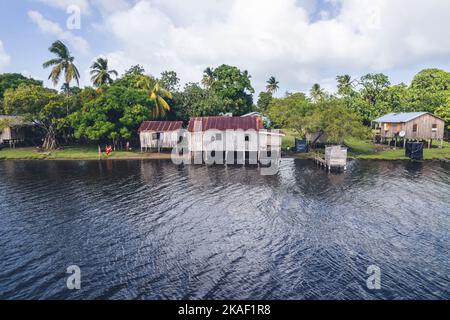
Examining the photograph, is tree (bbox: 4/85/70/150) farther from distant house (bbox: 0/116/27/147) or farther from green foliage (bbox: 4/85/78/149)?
distant house (bbox: 0/116/27/147)

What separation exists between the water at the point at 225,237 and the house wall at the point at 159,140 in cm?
1795

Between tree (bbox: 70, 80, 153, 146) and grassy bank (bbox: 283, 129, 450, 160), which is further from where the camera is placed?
tree (bbox: 70, 80, 153, 146)

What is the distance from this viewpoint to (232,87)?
2921 inches

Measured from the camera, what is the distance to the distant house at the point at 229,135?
4516cm

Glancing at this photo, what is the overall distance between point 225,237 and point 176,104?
152ft

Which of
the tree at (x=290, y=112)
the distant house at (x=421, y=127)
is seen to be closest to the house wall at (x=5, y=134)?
the tree at (x=290, y=112)

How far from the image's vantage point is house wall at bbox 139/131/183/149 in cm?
5159

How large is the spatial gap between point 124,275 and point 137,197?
42.5 ft

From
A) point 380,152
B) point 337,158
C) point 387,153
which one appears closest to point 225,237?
point 337,158

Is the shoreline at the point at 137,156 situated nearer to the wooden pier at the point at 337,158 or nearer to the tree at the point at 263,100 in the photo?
the wooden pier at the point at 337,158

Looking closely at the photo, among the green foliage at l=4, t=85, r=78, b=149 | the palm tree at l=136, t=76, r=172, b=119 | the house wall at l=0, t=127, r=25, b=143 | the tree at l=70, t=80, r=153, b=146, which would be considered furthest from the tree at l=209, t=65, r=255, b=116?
the house wall at l=0, t=127, r=25, b=143

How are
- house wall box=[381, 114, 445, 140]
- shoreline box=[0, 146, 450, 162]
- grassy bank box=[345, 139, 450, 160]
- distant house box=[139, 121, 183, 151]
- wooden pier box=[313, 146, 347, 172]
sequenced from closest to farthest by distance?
wooden pier box=[313, 146, 347, 172]
grassy bank box=[345, 139, 450, 160]
shoreline box=[0, 146, 450, 162]
distant house box=[139, 121, 183, 151]
house wall box=[381, 114, 445, 140]

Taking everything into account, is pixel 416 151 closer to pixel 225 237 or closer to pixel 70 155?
pixel 225 237

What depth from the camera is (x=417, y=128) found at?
51.6 m
